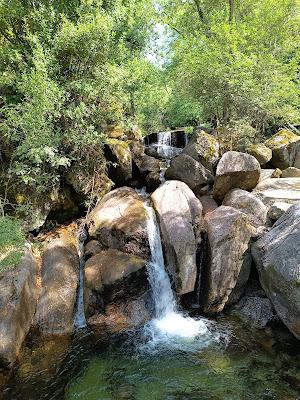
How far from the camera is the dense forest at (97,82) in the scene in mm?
9164

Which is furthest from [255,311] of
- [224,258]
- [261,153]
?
[261,153]

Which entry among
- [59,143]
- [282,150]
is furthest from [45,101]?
[282,150]

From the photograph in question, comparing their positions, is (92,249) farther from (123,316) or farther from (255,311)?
(255,311)

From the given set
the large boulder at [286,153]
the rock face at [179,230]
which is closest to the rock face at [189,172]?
the rock face at [179,230]

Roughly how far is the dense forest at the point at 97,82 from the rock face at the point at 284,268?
20.2 ft

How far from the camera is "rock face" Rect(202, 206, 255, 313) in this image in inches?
316

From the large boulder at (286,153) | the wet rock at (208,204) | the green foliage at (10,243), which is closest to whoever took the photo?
the green foliage at (10,243)

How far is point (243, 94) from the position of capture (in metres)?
12.4

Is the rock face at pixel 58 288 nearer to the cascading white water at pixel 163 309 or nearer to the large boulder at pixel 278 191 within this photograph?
the cascading white water at pixel 163 309

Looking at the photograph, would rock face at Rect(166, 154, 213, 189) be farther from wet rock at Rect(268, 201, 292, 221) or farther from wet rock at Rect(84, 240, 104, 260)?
wet rock at Rect(84, 240, 104, 260)

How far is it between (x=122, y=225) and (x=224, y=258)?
9.78 ft

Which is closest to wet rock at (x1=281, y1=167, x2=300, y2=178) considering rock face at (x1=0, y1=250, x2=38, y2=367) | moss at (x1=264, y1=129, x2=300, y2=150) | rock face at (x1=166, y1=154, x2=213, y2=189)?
moss at (x1=264, y1=129, x2=300, y2=150)

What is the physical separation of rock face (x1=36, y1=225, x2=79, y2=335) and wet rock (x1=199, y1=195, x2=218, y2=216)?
461 cm

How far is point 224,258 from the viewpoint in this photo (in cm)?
819
